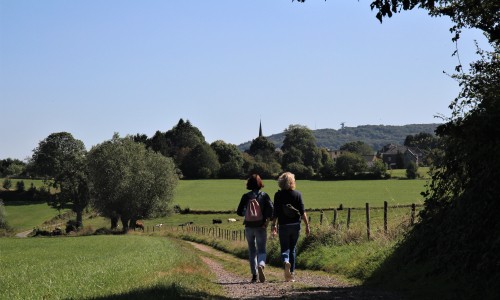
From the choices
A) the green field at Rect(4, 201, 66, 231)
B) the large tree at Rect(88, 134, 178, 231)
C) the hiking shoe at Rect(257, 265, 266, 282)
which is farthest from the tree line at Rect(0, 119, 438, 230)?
the hiking shoe at Rect(257, 265, 266, 282)

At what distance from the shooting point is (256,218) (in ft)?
40.7

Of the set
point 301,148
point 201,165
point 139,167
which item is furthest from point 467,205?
point 301,148

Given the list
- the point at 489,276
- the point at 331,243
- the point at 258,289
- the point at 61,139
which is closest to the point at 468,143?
the point at 489,276

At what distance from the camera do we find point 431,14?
12891 mm

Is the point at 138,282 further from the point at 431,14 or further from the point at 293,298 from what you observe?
the point at 431,14

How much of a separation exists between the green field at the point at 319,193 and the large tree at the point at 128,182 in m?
12.1

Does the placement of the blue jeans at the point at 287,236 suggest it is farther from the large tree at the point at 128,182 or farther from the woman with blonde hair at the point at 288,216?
the large tree at the point at 128,182

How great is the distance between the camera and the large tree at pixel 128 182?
7025cm

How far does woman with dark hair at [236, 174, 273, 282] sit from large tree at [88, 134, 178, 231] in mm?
58733

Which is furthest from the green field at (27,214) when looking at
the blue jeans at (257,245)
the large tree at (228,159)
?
the blue jeans at (257,245)

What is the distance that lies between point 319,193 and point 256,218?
269 feet

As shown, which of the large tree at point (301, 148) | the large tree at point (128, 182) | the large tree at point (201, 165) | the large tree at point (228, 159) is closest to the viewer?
the large tree at point (128, 182)

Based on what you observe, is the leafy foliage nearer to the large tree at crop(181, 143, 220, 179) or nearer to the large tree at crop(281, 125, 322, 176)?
the large tree at crop(181, 143, 220, 179)

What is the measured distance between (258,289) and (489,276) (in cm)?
399
